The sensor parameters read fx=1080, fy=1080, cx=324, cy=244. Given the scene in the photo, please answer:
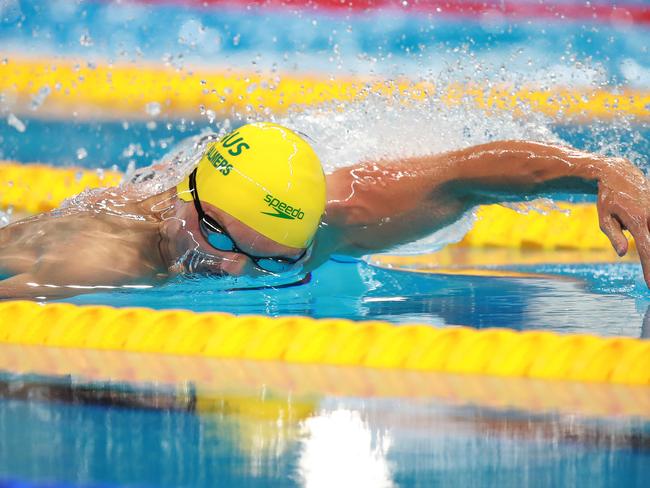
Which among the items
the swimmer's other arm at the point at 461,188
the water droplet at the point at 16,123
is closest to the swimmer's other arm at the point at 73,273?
the swimmer's other arm at the point at 461,188

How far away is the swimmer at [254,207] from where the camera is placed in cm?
281

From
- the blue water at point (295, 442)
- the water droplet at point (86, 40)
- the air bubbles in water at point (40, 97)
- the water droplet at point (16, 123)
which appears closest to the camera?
the blue water at point (295, 442)

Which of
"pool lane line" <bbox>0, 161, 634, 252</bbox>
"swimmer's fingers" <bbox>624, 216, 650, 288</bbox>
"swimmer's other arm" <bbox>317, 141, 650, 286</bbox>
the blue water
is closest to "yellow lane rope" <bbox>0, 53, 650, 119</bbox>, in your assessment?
"pool lane line" <bbox>0, 161, 634, 252</bbox>

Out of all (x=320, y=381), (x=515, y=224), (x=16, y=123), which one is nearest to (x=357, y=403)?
(x=320, y=381)

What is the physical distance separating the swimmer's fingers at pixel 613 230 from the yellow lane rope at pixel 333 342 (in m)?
0.22

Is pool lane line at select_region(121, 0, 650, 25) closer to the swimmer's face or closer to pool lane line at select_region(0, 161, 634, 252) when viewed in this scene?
pool lane line at select_region(0, 161, 634, 252)

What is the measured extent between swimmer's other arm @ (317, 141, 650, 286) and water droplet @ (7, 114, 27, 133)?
12.9 ft

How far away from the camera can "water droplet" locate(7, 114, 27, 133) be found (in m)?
6.61

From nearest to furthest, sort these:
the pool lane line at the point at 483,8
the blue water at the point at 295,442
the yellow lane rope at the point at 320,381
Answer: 1. the blue water at the point at 295,442
2. the yellow lane rope at the point at 320,381
3. the pool lane line at the point at 483,8

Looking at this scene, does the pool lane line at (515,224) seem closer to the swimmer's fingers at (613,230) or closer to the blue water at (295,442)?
the swimmer's fingers at (613,230)

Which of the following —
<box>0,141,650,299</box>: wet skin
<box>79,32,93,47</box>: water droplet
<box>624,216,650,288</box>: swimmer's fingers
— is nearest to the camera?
<box>624,216,650,288</box>: swimmer's fingers

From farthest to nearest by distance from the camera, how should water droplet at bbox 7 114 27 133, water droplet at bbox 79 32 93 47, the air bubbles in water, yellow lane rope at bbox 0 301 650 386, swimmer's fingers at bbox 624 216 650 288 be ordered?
water droplet at bbox 79 32 93 47 → the air bubbles in water → water droplet at bbox 7 114 27 133 → swimmer's fingers at bbox 624 216 650 288 → yellow lane rope at bbox 0 301 650 386

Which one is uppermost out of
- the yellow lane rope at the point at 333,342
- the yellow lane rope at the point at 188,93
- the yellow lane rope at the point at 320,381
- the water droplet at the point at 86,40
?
the water droplet at the point at 86,40

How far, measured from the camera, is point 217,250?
283 centimetres
